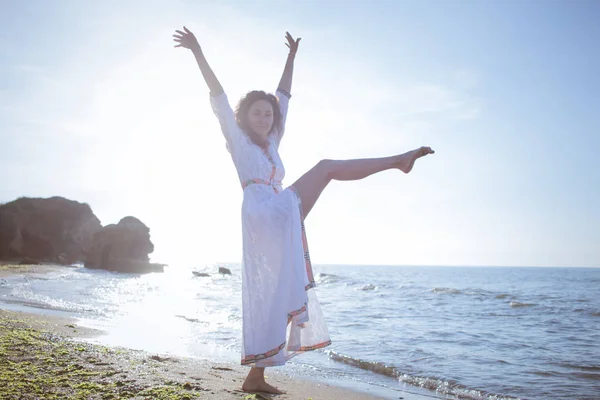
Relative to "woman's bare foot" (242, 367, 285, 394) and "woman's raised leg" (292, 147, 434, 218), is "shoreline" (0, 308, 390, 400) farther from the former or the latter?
"woman's raised leg" (292, 147, 434, 218)

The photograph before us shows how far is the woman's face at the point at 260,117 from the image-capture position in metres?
3.76

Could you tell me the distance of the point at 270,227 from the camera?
3316 millimetres

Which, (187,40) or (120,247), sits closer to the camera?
(187,40)

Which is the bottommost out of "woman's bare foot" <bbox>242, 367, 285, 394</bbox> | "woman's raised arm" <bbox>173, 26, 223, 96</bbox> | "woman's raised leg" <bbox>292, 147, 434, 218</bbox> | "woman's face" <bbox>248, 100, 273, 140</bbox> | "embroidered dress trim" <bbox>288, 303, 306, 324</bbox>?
"woman's bare foot" <bbox>242, 367, 285, 394</bbox>

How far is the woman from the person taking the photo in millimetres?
3252

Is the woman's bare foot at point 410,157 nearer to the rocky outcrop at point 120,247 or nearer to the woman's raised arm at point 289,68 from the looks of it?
the woman's raised arm at point 289,68

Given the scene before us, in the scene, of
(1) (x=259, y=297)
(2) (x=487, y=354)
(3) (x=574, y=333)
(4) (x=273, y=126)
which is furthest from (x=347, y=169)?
(3) (x=574, y=333)

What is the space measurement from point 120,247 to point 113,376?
37765 millimetres

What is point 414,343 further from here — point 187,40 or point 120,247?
point 120,247

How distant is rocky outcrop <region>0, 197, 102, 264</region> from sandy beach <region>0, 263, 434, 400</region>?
35.1m

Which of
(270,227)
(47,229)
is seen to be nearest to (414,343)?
(270,227)

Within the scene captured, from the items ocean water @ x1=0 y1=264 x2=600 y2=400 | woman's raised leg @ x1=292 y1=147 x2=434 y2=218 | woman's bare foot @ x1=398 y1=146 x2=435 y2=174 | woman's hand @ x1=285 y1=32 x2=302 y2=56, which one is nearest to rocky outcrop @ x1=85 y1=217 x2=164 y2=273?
ocean water @ x1=0 y1=264 x2=600 y2=400

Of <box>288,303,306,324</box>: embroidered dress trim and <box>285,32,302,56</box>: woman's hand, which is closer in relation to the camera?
<box>288,303,306,324</box>: embroidered dress trim

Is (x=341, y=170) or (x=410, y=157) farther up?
(x=410, y=157)
